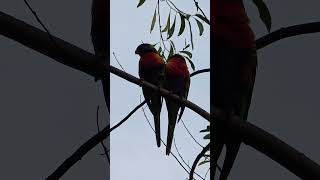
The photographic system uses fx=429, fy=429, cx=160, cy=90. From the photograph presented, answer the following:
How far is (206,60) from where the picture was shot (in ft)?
1.73

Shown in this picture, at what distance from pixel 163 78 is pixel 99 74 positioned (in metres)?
0.12

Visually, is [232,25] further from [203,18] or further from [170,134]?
[170,134]

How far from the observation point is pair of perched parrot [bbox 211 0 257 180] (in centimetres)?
52

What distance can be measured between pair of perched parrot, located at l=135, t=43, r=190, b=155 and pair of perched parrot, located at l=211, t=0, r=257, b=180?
0.05 meters

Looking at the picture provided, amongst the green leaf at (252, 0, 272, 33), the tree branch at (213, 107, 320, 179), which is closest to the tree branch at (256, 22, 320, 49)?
the green leaf at (252, 0, 272, 33)

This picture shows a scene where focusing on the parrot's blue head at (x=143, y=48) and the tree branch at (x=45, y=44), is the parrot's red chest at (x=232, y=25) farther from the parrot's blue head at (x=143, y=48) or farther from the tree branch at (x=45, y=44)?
the tree branch at (x=45, y=44)

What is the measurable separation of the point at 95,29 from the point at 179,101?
0.17 meters

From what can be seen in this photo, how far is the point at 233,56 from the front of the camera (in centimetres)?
55

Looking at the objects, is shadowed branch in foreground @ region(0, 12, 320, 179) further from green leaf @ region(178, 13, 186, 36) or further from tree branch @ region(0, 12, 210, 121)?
green leaf @ region(178, 13, 186, 36)

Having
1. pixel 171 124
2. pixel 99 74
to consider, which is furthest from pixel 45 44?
pixel 171 124

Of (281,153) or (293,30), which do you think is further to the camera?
(293,30)

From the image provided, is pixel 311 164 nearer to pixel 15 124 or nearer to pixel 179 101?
pixel 179 101

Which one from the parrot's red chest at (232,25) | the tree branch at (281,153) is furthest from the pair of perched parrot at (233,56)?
the tree branch at (281,153)

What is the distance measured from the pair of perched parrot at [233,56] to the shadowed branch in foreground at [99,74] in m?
0.07
